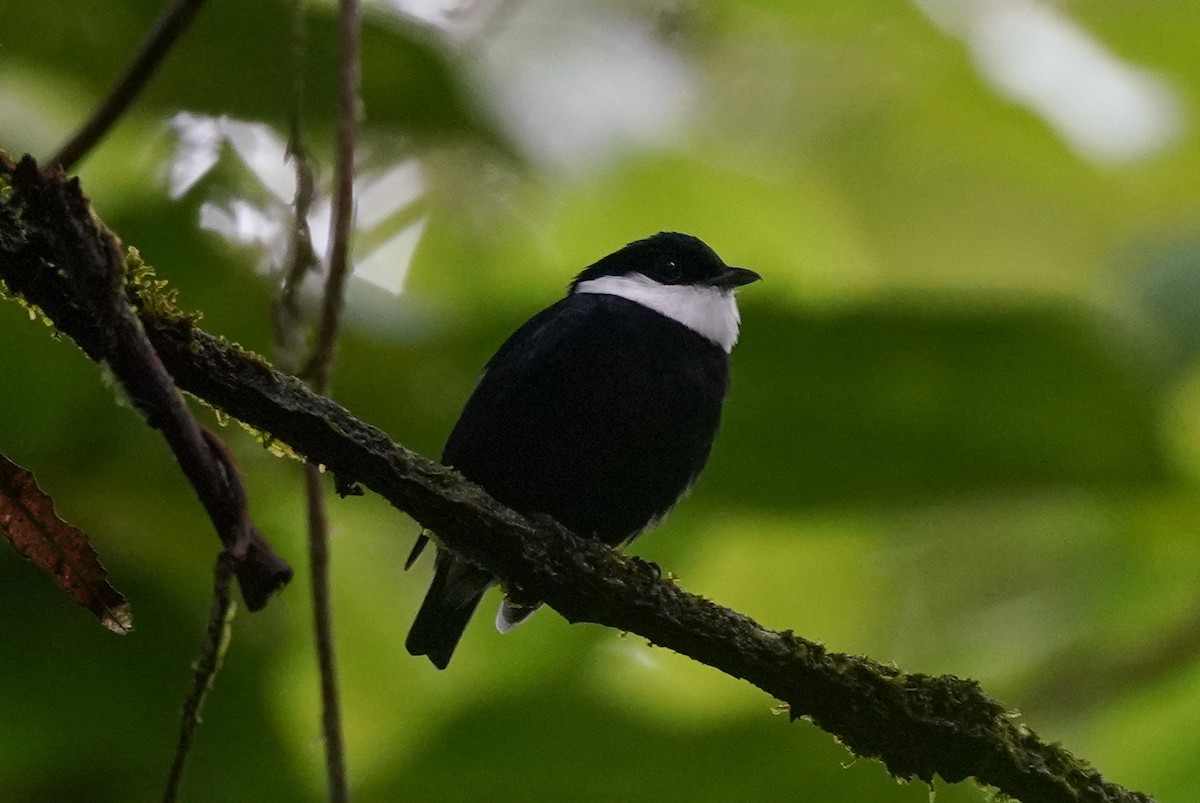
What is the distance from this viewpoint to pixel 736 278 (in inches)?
163

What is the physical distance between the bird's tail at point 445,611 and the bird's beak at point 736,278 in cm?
124

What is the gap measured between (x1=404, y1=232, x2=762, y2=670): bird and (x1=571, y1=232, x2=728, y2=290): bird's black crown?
67 centimetres

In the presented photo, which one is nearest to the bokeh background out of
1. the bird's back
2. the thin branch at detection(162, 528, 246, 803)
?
the bird's back

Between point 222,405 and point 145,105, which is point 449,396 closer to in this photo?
point 145,105

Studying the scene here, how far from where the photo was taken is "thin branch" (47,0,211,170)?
2.43 m

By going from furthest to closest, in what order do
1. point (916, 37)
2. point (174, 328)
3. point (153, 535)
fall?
point (916, 37)
point (153, 535)
point (174, 328)

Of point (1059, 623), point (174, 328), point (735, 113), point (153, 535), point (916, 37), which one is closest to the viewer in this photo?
point (174, 328)

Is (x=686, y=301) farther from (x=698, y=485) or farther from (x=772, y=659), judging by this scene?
(x=772, y=659)

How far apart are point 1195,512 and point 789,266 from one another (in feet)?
5.89

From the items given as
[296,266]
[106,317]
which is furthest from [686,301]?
[106,317]

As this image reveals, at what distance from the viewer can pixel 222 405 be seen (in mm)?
1826

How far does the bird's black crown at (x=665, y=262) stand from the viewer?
4164 millimetres

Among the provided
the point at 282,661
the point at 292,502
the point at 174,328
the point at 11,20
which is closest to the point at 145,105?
the point at 11,20

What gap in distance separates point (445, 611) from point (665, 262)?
1.41 m
